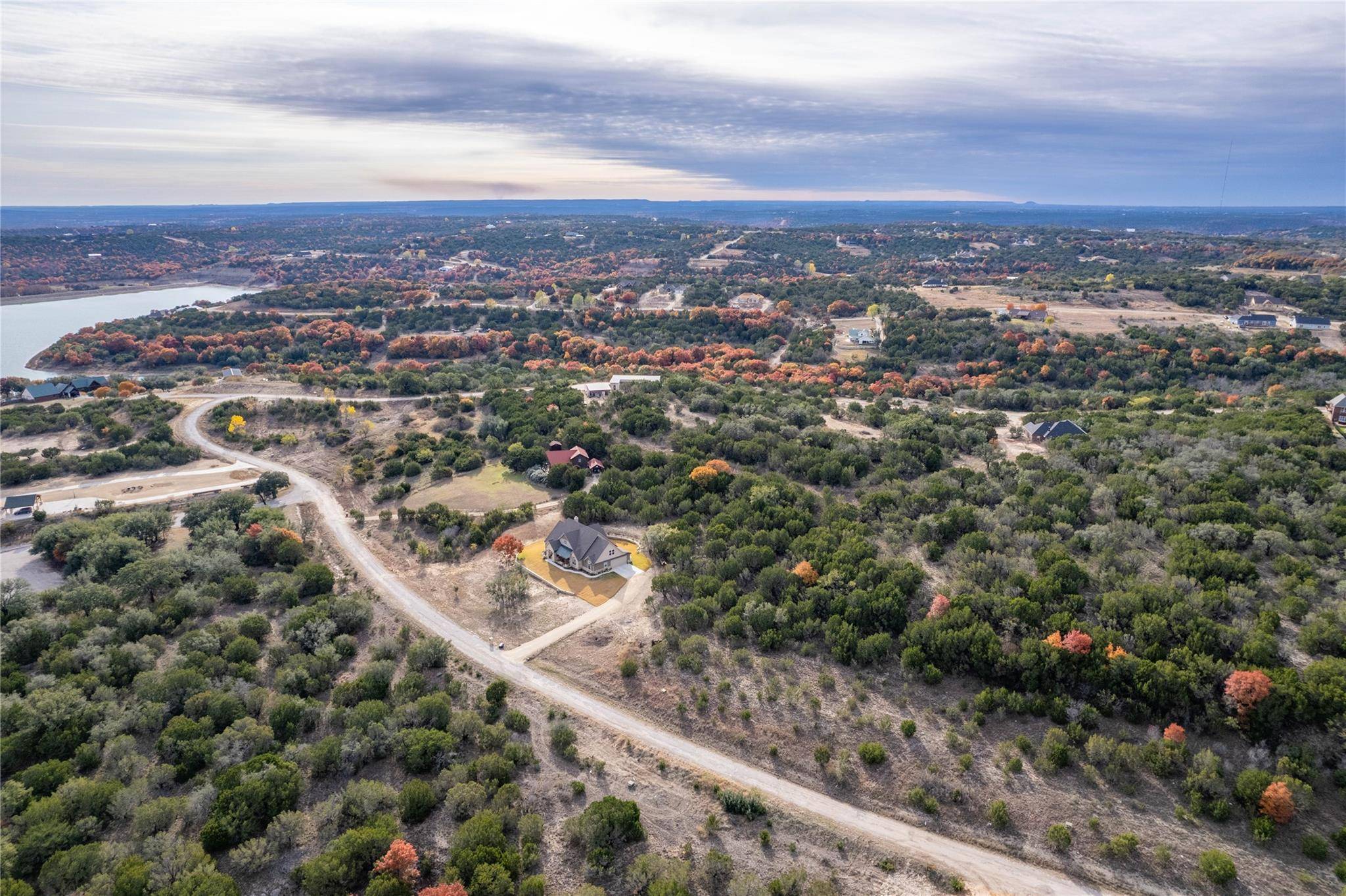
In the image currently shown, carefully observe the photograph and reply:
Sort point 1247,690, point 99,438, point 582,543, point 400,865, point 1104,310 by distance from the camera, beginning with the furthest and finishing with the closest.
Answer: point 1104,310, point 99,438, point 582,543, point 1247,690, point 400,865

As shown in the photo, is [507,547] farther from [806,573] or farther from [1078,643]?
[1078,643]

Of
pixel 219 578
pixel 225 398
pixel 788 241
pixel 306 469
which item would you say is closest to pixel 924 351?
pixel 306 469

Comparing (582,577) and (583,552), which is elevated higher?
(583,552)

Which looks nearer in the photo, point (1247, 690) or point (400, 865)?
point (400, 865)

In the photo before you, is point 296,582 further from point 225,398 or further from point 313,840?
point 225,398

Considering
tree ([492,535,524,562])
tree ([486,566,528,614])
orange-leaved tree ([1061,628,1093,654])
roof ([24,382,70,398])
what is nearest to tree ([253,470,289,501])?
tree ([492,535,524,562])

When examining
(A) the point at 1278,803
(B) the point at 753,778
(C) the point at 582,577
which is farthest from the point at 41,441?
(A) the point at 1278,803

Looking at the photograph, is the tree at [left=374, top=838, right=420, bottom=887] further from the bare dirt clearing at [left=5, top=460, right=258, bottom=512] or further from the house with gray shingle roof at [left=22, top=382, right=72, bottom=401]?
the house with gray shingle roof at [left=22, top=382, right=72, bottom=401]

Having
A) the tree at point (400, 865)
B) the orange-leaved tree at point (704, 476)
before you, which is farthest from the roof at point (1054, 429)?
the tree at point (400, 865)
